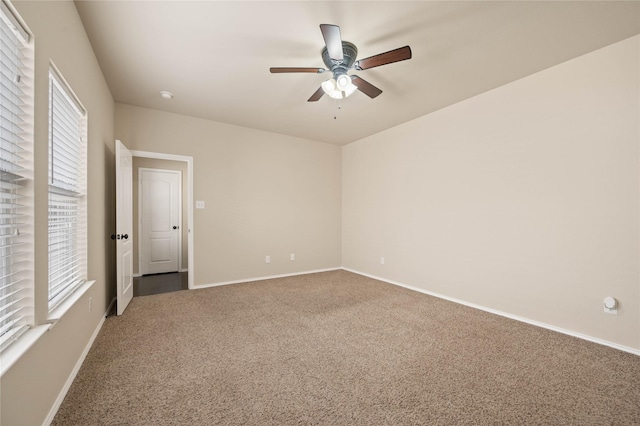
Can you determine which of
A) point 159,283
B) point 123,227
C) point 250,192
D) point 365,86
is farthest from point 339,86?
point 159,283

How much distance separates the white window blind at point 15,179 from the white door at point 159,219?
4.40 m

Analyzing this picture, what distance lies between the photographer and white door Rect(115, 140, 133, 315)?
10.4 feet

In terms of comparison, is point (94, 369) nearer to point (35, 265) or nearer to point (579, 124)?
point (35, 265)

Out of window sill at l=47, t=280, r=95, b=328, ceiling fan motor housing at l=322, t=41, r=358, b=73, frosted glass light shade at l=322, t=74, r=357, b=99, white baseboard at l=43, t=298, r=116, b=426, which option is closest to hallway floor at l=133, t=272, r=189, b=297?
white baseboard at l=43, t=298, r=116, b=426

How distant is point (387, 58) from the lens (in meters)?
2.11

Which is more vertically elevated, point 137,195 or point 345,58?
point 345,58

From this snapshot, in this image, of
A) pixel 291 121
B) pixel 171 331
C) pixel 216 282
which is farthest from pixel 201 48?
pixel 216 282

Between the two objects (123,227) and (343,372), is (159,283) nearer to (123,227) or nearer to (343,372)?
(123,227)

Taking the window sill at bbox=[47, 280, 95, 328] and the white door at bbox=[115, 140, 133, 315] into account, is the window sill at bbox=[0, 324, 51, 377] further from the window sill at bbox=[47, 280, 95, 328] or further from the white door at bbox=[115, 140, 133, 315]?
the white door at bbox=[115, 140, 133, 315]

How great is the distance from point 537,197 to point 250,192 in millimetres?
3987

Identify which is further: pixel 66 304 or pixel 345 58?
pixel 345 58

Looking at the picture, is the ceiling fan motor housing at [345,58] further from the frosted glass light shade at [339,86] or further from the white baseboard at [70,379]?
the white baseboard at [70,379]

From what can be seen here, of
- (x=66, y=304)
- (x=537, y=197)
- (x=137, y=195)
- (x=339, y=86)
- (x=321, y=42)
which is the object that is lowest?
(x=66, y=304)

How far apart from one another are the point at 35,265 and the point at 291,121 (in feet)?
11.9
